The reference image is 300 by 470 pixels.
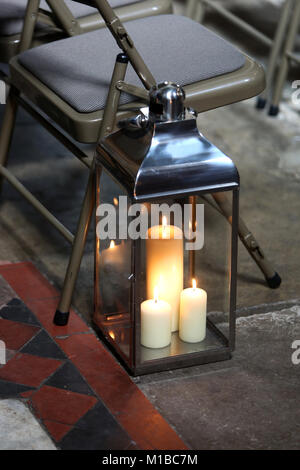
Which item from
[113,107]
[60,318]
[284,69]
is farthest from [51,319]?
[284,69]

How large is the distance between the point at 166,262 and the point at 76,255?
0.25m

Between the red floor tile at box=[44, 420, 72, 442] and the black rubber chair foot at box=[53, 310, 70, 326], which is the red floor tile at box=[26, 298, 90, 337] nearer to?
the black rubber chair foot at box=[53, 310, 70, 326]

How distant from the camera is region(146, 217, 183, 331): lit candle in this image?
2152mm

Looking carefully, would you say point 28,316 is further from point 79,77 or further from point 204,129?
point 204,129

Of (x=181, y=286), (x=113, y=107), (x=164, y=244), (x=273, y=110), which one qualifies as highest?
(x=113, y=107)

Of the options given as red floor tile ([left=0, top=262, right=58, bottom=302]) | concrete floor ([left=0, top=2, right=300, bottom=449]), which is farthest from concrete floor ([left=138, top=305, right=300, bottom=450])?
red floor tile ([left=0, top=262, right=58, bottom=302])

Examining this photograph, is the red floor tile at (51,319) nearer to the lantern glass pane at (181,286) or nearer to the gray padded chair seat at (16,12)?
the lantern glass pane at (181,286)

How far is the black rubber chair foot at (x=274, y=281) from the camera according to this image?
2514 mm

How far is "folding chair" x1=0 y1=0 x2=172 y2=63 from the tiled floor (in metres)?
0.66

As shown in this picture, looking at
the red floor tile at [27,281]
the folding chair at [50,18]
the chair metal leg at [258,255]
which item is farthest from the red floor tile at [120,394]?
the folding chair at [50,18]

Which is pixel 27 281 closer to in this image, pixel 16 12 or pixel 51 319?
pixel 51 319

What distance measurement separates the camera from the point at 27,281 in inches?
100

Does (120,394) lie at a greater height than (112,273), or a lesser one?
lesser

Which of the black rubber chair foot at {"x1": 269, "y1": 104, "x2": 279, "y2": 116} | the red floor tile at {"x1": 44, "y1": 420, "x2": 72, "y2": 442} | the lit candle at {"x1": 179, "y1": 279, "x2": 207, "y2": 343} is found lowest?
the black rubber chair foot at {"x1": 269, "y1": 104, "x2": 279, "y2": 116}
